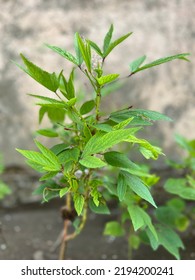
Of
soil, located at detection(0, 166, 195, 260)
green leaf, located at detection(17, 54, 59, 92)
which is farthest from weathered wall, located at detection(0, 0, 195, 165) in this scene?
green leaf, located at detection(17, 54, 59, 92)

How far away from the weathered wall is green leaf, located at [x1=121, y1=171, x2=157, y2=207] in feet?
2.60

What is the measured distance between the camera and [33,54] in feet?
5.86

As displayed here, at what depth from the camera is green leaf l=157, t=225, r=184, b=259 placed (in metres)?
1.28

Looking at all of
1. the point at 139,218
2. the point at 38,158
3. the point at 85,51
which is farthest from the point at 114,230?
the point at 85,51

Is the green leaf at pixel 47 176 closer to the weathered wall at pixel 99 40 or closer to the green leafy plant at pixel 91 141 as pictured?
the green leafy plant at pixel 91 141

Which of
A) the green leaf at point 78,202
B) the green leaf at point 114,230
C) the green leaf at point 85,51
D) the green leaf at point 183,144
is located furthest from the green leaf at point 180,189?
the green leaf at point 85,51

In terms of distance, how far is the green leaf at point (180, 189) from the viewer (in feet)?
4.07

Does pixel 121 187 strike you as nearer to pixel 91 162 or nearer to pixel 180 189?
pixel 91 162

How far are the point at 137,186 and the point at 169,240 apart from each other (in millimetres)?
350

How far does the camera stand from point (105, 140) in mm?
956

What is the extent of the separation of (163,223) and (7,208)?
0.77 meters

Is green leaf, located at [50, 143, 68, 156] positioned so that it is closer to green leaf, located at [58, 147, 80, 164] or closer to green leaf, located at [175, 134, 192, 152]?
green leaf, located at [58, 147, 80, 164]

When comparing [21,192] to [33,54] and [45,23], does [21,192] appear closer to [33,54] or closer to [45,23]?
[33,54]
